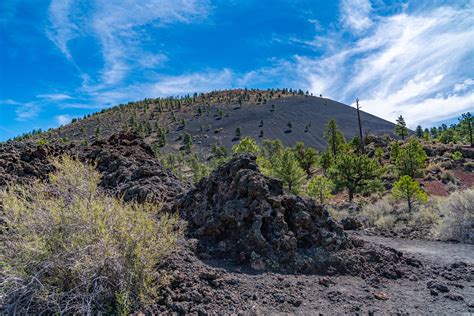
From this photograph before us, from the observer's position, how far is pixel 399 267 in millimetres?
5902

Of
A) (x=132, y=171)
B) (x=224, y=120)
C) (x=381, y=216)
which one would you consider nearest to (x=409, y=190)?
(x=381, y=216)

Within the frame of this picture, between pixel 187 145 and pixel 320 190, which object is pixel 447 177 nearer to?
pixel 320 190

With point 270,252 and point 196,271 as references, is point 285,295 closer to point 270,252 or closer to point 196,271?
point 270,252

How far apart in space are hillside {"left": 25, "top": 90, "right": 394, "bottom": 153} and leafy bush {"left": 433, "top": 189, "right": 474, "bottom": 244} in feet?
182

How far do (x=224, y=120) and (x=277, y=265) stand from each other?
82504 mm

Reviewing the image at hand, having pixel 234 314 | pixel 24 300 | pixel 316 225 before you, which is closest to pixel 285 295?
pixel 234 314

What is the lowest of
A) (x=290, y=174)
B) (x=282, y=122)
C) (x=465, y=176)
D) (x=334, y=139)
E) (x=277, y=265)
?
(x=277, y=265)

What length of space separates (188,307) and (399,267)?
4551 mm

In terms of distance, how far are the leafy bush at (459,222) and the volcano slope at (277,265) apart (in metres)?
3.92

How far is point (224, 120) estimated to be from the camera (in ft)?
284

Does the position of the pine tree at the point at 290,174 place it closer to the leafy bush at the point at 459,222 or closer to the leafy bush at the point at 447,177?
the leafy bush at the point at 459,222

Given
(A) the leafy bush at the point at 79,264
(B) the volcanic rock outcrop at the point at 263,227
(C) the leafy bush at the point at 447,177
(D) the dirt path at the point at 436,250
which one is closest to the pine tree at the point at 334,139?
(C) the leafy bush at the point at 447,177

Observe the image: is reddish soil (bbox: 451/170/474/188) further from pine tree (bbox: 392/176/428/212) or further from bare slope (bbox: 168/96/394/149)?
bare slope (bbox: 168/96/394/149)

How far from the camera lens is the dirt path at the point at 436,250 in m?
6.99
